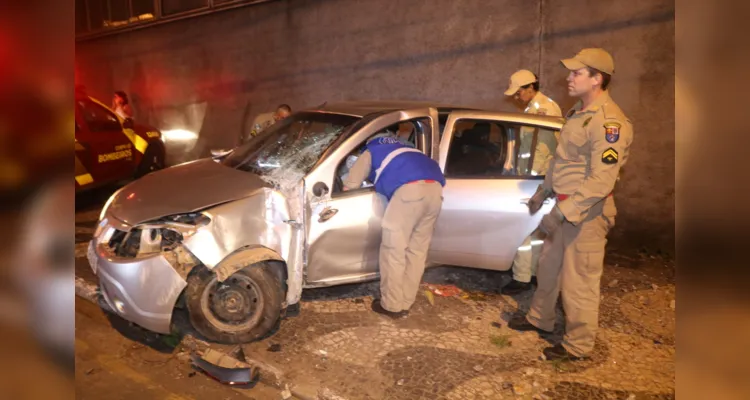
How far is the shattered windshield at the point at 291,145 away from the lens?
3.90m

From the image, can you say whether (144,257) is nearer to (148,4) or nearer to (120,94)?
(120,94)

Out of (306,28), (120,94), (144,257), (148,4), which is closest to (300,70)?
(306,28)

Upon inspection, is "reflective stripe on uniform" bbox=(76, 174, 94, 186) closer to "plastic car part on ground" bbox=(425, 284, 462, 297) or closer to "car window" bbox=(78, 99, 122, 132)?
"car window" bbox=(78, 99, 122, 132)

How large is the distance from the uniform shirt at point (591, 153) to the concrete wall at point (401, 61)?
3054 millimetres

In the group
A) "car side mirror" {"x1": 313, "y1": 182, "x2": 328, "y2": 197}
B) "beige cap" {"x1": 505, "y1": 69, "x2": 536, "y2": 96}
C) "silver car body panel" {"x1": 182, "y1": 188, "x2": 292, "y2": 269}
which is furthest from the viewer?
"beige cap" {"x1": 505, "y1": 69, "x2": 536, "y2": 96}

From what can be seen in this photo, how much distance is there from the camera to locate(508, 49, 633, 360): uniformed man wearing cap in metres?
3.19

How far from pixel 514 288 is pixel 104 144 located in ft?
18.9

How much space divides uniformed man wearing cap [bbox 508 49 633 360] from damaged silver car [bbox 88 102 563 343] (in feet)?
2.28

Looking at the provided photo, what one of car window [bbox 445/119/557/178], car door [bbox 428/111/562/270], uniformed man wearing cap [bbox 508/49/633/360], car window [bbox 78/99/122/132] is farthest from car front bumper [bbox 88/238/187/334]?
car window [bbox 78/99/122/132]

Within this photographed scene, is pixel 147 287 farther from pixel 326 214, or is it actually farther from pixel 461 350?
pixel 461 350

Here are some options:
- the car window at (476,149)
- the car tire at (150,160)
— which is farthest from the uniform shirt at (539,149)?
the car tire at (150,160)

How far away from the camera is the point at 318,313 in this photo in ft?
13.7

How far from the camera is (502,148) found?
14.5ft

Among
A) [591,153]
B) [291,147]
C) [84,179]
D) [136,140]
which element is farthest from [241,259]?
[136,140]
